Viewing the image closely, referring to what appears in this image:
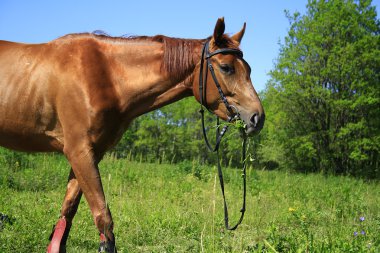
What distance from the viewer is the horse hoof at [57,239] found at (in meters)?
3.29

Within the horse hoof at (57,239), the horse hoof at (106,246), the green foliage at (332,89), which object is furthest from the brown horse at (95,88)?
the green foliage at (332,89)

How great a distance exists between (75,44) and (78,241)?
2.38m

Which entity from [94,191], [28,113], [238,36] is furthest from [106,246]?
[238,36]

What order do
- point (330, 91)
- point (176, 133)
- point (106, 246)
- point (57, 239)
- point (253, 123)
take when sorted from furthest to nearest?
1. point (176, 133)
2. point (330, 91)
3. point (57, 239)
4. point (253, 123)
5. point (106, 246)

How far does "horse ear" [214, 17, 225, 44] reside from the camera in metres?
3.32

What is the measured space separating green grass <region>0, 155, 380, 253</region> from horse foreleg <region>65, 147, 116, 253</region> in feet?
0.40

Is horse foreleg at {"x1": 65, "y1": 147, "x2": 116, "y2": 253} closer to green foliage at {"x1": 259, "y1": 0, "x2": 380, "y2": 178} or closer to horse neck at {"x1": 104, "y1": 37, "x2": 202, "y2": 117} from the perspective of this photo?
horse neck at {"x1": 104, "y1": 37, "x2": 202, "y2": 117}

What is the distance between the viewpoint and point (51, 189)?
25.6ft

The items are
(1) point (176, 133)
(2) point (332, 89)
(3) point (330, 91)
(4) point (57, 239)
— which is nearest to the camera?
(4) point (57, 239)

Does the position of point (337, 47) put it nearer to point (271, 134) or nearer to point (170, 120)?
point (271, 134)

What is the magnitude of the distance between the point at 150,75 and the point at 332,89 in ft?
73.7

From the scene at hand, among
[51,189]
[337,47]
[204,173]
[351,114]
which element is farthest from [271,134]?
[51,189]

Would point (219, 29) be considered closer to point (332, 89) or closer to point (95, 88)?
point (95, 88)

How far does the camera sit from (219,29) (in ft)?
11.0
